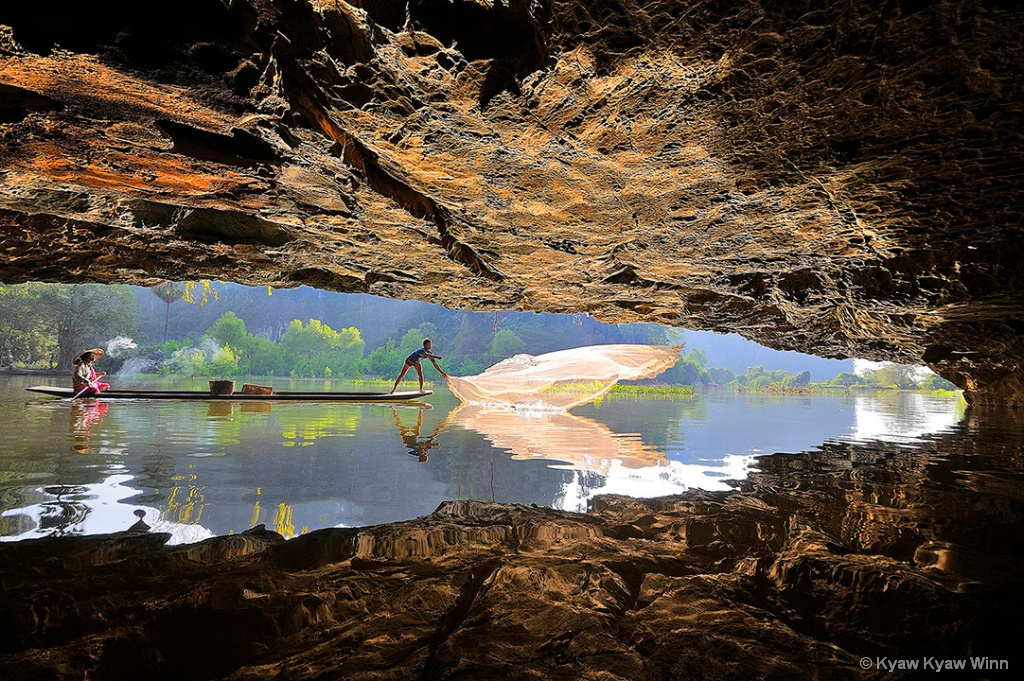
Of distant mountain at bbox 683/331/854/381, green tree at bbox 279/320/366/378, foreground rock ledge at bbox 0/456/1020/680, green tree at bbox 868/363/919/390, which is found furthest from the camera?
distant mountain at bbox 683/331/854/381

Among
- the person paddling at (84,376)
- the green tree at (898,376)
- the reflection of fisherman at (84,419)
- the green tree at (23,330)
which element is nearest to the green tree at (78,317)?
the green tree at (23,330)

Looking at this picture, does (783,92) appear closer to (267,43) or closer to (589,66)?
(589,66)

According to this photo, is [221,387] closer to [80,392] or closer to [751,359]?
[80,392]

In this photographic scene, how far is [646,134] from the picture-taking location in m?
2.40

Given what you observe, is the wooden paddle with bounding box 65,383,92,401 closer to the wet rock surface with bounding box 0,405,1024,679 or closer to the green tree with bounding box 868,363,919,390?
the wet rock surface with bounding box 0,405,1024,679

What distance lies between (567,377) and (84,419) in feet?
24.6

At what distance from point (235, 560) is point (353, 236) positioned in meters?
3.11

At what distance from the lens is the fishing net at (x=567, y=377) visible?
8.93m

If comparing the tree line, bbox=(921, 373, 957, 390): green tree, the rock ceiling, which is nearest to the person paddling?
the rock ceiling

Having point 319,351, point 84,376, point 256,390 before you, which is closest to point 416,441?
point 256,390

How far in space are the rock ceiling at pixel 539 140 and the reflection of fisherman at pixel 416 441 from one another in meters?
1.91

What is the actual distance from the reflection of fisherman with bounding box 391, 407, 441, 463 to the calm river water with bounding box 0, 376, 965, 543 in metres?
0.03

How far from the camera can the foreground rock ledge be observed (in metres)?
1.07

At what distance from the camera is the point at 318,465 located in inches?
128
